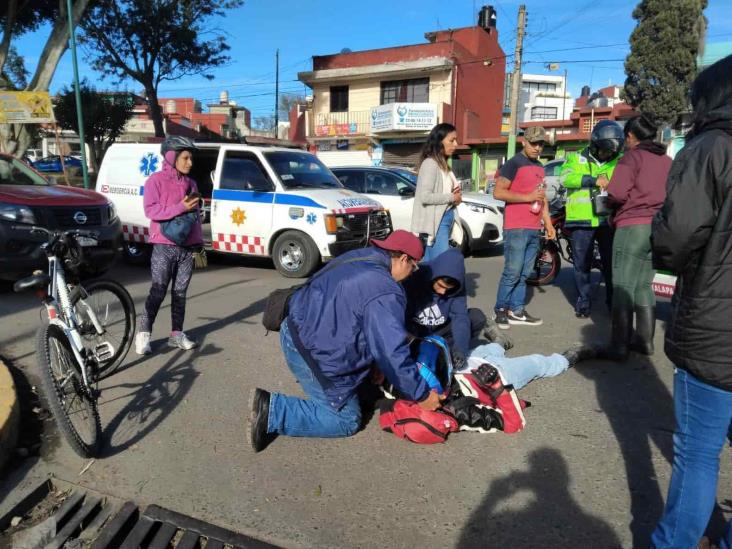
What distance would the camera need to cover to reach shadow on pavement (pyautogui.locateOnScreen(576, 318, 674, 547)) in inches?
103

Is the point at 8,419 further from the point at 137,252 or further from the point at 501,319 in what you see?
the point at 137,252

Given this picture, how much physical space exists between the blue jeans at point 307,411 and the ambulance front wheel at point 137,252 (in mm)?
6758

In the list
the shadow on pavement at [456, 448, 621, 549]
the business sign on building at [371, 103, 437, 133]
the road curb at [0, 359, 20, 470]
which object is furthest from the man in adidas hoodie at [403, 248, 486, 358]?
the business sign on building at [371, 103, 437, 133]

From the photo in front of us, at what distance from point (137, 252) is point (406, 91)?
22.0 metres

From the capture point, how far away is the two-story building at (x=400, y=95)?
26969mm

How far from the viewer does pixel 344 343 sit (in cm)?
294

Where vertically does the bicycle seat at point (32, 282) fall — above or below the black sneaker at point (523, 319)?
above

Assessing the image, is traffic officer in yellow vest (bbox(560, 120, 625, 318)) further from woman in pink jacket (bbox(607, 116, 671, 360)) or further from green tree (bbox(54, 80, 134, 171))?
green tree (bbox(54, 80, 134, 171))

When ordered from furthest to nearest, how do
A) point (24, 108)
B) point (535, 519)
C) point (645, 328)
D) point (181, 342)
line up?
point (24, 108) → point (181, 342) → point (645, 328) → point (535, 519)

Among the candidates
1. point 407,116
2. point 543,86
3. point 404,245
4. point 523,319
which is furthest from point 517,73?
point 543,86

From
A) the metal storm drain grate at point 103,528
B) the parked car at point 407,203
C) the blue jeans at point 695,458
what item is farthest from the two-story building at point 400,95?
the blue jeans at point 695,458

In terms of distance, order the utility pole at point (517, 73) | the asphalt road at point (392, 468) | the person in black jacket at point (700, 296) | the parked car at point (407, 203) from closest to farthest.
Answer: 1. the person in black jacket at point (700, 296)
2. the asphalt road at point (392, 468)
3. the parked car at point (407, 203)
4. the utility pole at point (517, 73)

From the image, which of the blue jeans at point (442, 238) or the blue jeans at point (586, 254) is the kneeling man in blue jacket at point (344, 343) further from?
the blue jeans at point (586, 254)

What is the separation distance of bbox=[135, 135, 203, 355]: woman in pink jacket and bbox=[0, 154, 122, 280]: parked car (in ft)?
4.63
